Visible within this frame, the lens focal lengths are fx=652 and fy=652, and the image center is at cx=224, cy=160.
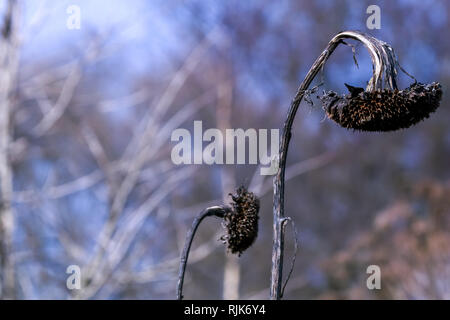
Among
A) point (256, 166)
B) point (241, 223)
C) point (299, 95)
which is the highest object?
point (256, 166)

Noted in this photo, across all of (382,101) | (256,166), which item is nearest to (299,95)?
(382,101)

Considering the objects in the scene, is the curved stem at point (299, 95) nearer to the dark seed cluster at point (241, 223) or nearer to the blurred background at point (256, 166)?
the dark seed cluster at point (241, 223)

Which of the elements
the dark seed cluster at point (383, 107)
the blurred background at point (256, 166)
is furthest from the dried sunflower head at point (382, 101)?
the blurred background at point (256, 166)

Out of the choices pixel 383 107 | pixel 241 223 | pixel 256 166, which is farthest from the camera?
pixel 256 166

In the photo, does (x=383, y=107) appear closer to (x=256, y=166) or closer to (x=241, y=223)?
(x=241, y=223)

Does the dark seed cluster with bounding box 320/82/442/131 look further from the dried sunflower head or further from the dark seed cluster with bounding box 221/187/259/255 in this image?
the dark seed cluster with bounding box 221/187/259/255

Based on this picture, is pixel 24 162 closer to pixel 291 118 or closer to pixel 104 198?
pixel 104 198

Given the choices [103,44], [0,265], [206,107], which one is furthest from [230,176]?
[0,265]
